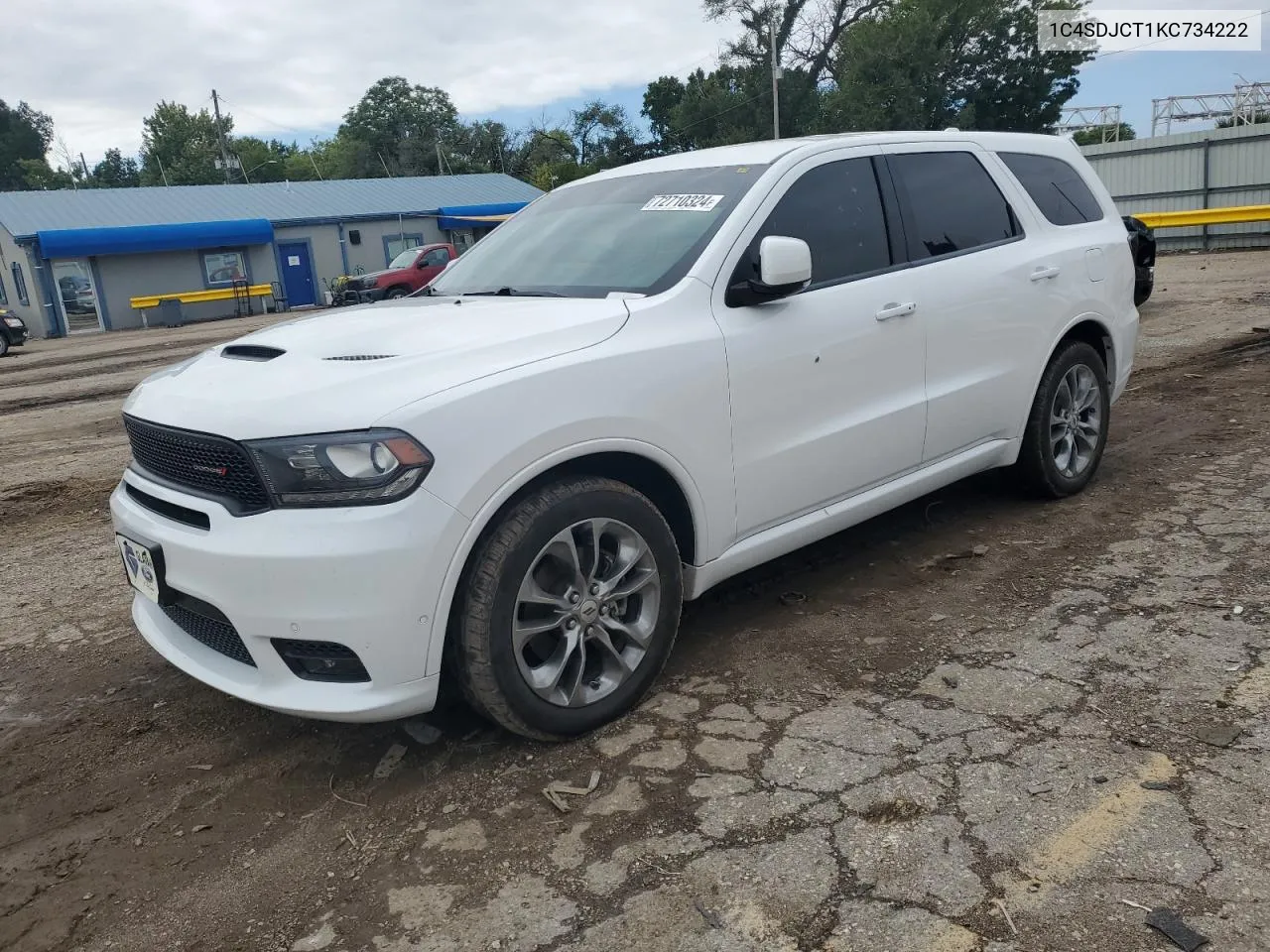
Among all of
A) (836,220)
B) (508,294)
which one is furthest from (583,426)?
(836,220)

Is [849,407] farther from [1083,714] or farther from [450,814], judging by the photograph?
[450,814]

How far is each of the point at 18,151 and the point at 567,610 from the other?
9362cm

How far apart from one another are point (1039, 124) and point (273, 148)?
249 feet

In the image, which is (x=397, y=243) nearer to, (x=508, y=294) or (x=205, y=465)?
(x=508, y=294)

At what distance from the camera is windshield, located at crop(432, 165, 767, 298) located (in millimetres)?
3514

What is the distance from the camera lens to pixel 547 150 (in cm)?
6169

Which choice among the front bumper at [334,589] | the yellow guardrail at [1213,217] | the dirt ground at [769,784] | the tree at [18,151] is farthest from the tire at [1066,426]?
the tree at [18,151]

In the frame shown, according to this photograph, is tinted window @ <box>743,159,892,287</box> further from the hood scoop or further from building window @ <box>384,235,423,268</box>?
building window @ <box>384,235,423,268</box>

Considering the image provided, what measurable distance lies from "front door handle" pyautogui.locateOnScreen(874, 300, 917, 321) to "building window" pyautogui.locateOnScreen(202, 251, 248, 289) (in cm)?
3330

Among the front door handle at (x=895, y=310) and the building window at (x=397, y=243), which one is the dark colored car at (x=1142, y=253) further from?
the building window at (x=397, y=243)

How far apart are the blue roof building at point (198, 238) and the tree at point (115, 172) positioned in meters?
52.3

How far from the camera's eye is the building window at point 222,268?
1300 inches

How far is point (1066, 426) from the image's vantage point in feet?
16.3

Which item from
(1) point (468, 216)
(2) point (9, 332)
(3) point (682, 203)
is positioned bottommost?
(2) point (9, 332)
